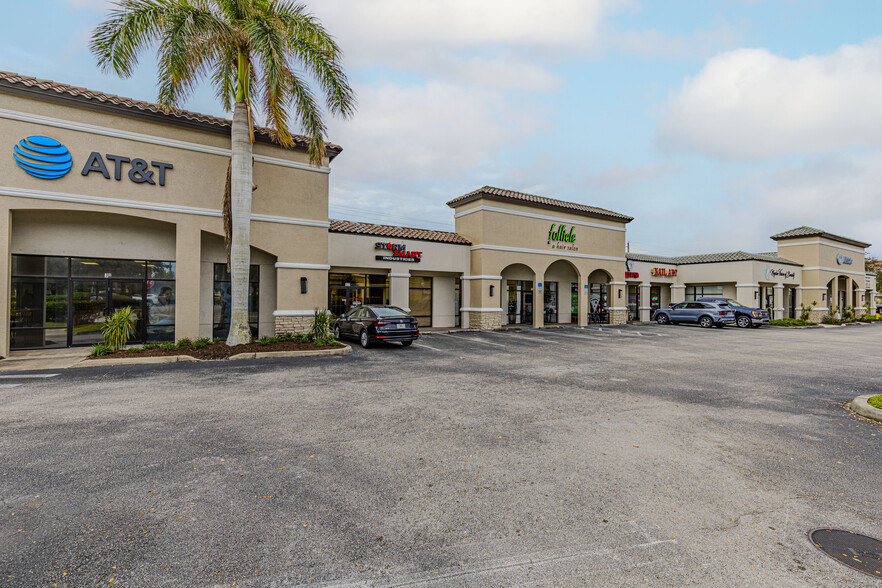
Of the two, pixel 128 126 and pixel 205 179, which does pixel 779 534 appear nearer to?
pixel 205 179

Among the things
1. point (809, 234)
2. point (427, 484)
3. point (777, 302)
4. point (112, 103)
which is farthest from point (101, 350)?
point (809, 234)

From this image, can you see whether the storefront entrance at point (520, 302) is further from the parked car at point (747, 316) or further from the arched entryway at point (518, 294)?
the parked car at point (747, 316)

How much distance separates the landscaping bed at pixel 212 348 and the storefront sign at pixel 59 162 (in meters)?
5.38

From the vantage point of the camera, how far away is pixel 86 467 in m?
4.48

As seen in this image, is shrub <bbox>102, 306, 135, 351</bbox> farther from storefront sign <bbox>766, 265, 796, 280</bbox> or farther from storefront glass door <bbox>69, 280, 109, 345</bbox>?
storefront sign <bbox>766, 265, 796, 280</bbox>

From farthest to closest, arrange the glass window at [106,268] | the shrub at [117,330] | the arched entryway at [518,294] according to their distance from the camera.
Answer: the arched entryway at [518,294]
the glass window at [106,268]
the shrub at [117,330]

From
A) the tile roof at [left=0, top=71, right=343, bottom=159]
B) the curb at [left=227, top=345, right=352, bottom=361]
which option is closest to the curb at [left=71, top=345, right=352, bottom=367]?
the curb at [left=227, top=345, right=352, bottom=361]

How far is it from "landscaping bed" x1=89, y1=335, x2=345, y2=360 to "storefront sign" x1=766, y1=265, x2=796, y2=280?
35881 millimetres

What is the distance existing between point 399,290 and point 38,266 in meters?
13.1

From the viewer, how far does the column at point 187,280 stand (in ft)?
44.7

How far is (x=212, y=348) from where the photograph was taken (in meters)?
12.7

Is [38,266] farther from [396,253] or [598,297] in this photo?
[598,297]

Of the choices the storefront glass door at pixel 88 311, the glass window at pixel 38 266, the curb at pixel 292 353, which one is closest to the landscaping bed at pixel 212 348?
the curb at pixel 292 353

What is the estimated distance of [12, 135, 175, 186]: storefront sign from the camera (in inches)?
464
